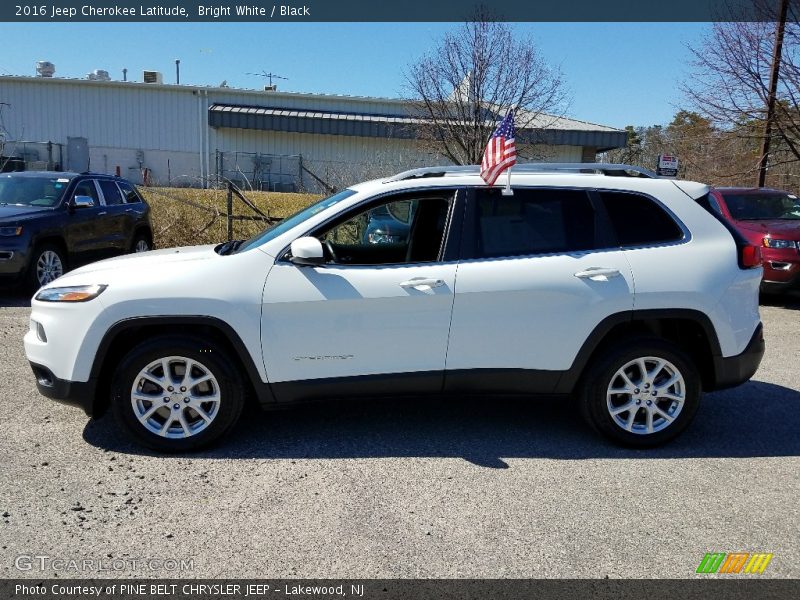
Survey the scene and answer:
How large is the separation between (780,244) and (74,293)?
374 inches

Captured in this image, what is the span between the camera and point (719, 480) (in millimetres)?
4148

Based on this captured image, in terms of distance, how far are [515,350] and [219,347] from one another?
190cm

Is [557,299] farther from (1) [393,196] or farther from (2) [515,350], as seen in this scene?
(1) [393,196]

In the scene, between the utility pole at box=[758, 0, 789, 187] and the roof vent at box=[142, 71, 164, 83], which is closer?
the utility pole at box=[758, 0, 789, 187]

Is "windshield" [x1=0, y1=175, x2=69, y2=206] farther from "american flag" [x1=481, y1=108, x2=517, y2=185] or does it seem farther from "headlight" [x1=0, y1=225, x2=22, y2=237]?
"american flag" [x1=481, y1=108, x2=517, y2=185]

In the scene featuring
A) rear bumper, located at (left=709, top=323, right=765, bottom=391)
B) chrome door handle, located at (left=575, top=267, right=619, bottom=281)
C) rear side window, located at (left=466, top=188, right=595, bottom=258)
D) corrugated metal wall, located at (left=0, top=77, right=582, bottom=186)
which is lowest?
rear bumper, located at (left=709, top=323, right=765, bottom=391)

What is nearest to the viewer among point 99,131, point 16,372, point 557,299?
point 557,299

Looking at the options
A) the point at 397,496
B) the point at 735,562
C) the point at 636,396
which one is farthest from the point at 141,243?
the point at 735,562

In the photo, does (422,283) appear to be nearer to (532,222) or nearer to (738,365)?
(532,222)

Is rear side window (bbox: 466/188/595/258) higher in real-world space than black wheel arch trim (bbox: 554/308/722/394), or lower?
higher

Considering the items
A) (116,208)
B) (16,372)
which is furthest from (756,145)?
(16,372)

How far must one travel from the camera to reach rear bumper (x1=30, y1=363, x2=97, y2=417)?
4.20m

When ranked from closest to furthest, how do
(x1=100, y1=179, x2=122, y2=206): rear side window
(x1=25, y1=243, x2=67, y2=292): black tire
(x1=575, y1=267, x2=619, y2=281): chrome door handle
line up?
1. (x1=575, y1=267, x2=619, y2=281): chrome door handle
2. (x1=25, y1=243, x2=67, y2=292): black tire
3. (x1=100, y1=179, x2=122, y2=206): rear side window

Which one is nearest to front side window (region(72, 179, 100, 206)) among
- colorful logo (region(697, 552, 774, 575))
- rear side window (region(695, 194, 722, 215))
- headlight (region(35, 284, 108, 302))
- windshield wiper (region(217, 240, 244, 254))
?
windshield wiper (region(217, 240, 244, 254))
